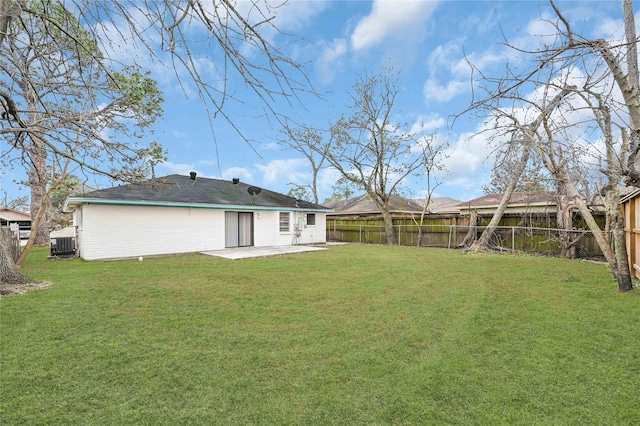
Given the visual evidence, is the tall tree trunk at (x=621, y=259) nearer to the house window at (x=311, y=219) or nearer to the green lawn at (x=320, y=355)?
the green lawn at (x=320, y=355)

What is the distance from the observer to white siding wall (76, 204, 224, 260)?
35.4 ft

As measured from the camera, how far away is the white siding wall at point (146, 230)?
424 inches

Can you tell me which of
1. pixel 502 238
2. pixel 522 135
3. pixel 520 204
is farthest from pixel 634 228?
pixel 520 204

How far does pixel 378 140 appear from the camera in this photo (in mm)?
17703

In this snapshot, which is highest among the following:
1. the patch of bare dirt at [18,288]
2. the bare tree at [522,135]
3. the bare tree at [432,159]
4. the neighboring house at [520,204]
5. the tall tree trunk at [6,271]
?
the bare tree at [432,159]

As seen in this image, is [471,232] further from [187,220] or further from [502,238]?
[187,220]

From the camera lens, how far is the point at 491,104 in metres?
4.07

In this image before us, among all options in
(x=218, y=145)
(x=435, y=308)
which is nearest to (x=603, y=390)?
(x=435, y=308)

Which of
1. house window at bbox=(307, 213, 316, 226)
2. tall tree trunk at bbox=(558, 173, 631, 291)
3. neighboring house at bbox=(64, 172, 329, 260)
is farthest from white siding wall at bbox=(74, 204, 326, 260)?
tall tree trunk at bbox=(558, 173, 631, 291)

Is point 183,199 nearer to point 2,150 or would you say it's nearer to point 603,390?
point 2,150

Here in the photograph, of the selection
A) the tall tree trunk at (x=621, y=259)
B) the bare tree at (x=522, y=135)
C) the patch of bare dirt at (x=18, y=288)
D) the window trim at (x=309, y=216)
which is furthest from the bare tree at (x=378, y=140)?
the patch of bare dirt at (x=18, y=288)

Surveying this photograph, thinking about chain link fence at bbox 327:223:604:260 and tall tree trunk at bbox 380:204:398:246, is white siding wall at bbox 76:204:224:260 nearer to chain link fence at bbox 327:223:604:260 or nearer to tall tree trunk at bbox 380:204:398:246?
tall tree trunk at bbox 380:204:398:246

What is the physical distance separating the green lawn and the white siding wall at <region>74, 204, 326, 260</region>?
4936 mm

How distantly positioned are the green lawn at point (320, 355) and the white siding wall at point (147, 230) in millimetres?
4936
